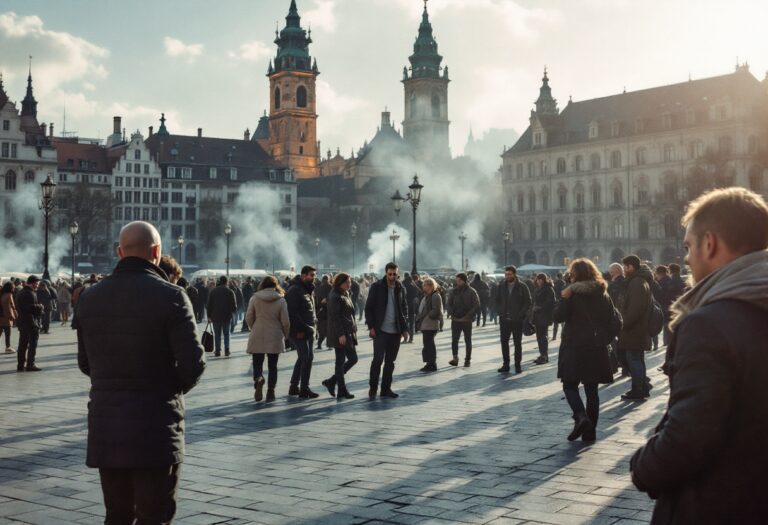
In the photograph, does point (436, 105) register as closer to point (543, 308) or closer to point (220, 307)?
point (220, 307)

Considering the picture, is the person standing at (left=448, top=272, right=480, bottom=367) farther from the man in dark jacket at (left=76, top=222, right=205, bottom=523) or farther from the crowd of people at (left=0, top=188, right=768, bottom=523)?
the man in dark jacket at (left=76, top=222, right=205, bottom=523)

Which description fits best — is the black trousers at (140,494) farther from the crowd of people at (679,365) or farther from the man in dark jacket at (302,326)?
the man in dark jacket at (302,326)

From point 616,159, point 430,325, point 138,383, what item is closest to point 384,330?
point 430,325

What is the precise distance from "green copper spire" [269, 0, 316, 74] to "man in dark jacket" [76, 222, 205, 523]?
131 meters

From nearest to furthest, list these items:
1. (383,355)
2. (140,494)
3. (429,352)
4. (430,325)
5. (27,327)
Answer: (140,494)
(383,355)
(429,352)
(27,327)
(430,325)

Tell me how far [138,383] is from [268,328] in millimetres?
8609

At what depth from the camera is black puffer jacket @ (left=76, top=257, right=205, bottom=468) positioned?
4.32m

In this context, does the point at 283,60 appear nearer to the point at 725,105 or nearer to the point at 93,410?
the point at 725,105

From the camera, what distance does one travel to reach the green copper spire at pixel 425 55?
13225 centimetres

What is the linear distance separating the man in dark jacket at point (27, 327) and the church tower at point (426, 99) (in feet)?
377

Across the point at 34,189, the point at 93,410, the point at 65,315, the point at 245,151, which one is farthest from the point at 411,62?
the point at 93,410

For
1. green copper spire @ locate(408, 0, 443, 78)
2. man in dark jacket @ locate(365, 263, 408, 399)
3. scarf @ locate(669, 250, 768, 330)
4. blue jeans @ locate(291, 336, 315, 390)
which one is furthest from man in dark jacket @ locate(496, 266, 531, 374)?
green copper spire @ locate(408, 0, 443, 78)

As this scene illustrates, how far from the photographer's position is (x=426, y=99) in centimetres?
13175

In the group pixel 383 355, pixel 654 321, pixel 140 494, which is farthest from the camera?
pixel 654 321
